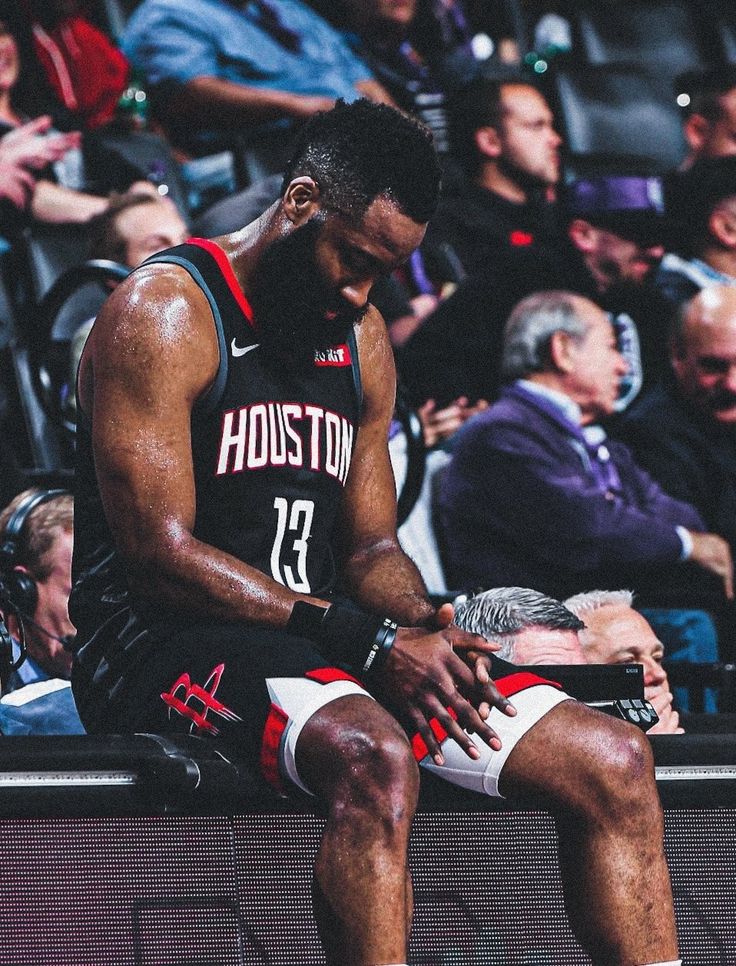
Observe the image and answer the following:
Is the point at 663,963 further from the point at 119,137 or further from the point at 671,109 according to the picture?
the point at 671,109

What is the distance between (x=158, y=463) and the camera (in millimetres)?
2068

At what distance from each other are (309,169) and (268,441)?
0.42 meters

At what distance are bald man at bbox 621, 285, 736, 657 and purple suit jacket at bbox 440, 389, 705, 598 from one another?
0.36 m

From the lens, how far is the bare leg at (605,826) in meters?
1.88

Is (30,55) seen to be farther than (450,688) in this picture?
Yes

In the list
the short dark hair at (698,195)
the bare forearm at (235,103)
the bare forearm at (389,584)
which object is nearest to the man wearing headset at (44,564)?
the bare forearm at (389,584)

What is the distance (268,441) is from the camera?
2.21m

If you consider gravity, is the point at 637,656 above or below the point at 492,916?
below

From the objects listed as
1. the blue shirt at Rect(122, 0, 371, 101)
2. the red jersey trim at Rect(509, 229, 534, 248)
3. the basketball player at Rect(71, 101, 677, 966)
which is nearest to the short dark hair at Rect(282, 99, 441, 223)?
the basketball player at Rect(71, 101, 677, 966)

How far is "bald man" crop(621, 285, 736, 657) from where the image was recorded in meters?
4.28

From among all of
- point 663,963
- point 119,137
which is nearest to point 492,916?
Answer: point 663,963

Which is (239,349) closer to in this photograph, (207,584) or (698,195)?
(207,584)

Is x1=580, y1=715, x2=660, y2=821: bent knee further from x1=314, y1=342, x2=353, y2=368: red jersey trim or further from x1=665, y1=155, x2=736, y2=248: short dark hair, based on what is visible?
x1=665, y1=155, x2=736, y2=248: short dark hair

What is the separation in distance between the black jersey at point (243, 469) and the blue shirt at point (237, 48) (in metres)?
3.07
